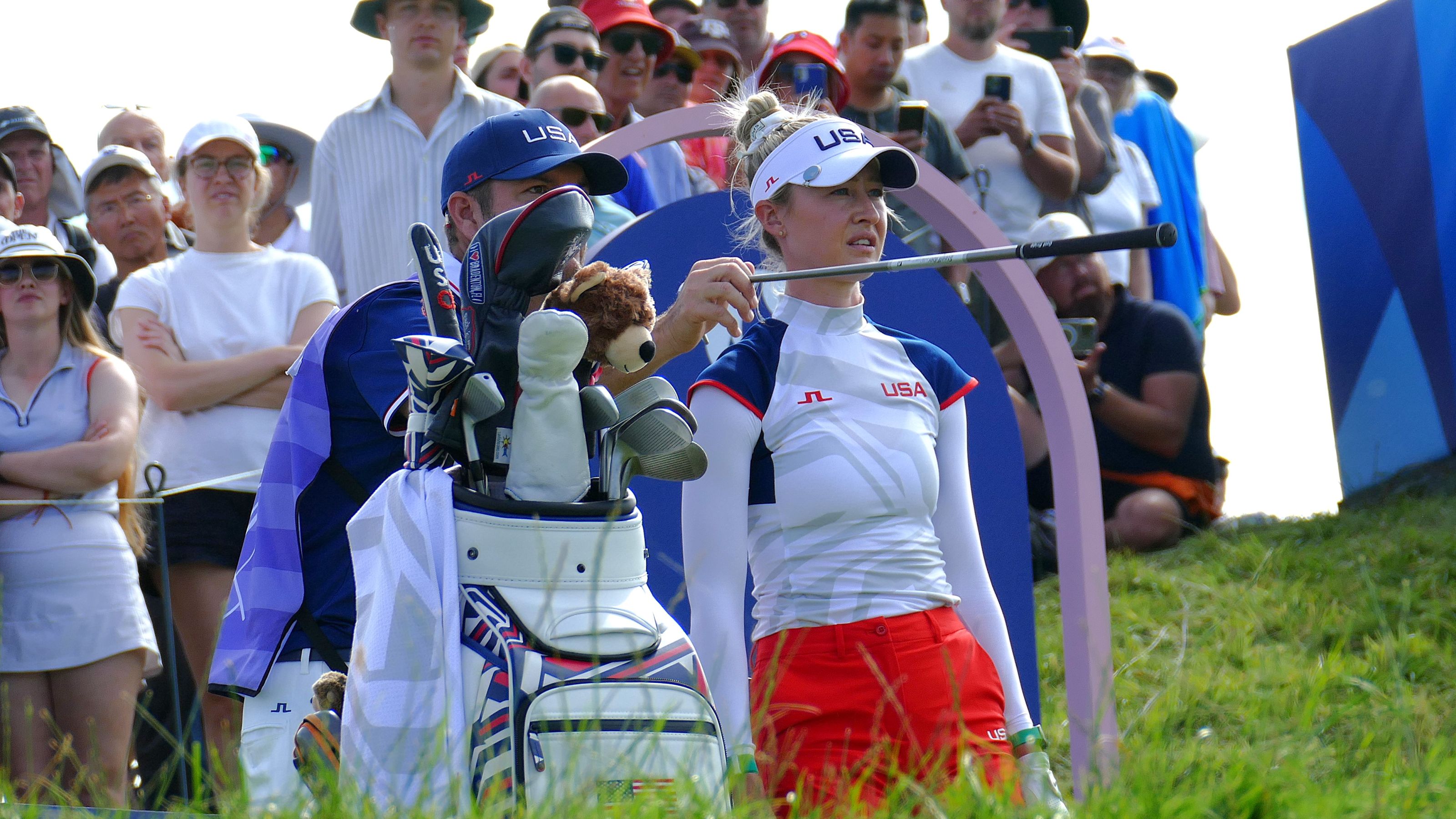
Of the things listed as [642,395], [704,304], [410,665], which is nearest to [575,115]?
[704,304]

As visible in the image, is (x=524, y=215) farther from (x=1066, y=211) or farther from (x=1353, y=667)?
(x=1066, y=211)

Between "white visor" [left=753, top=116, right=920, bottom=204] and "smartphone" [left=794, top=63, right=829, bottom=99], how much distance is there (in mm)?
2195

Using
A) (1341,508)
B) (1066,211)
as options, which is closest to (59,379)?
(1066,211)

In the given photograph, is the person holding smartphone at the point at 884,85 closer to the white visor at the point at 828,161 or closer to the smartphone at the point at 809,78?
the smartphone at the point at 809,78

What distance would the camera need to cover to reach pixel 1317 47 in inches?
299

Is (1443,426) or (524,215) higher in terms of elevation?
(524,215)

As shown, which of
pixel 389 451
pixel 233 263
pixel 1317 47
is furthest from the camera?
pixel 1317 47

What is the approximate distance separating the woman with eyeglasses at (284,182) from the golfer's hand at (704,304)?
3478mm

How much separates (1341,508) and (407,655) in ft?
18.7

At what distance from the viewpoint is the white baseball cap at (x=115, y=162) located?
5.54m

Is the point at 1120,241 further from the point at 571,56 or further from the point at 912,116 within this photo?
the point at 571,56

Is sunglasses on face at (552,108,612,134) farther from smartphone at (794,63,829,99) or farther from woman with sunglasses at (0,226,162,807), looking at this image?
woman with sunglasses at (0,226,162,807)

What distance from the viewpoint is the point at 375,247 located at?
514 cm

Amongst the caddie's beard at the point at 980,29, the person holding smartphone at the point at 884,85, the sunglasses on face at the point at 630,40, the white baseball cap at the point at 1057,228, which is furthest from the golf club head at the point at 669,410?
the caddie's beard at the point at 980,29
